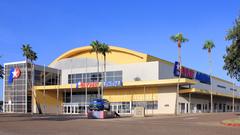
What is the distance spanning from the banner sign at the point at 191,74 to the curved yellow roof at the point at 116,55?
8.16m

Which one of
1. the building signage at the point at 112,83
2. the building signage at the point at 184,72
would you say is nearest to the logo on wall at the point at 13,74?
the building signage at the point at 112,83

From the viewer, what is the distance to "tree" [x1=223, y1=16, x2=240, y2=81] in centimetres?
3697

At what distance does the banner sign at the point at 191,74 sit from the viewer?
221ft

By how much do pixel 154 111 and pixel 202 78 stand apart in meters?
18.8

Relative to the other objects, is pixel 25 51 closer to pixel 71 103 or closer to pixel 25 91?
pixel 25 91

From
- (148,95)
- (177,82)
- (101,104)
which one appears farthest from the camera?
(148,95)

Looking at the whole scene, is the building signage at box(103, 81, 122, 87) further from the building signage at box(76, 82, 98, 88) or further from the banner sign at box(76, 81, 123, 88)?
the building signage at box(76, 82, 98, 88)

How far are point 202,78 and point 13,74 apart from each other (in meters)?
40.5

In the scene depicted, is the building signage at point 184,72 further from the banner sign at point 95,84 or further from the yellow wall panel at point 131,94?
the banner sign at point 95,84

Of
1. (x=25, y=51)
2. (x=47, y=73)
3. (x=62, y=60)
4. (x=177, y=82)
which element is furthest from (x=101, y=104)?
(x=62, y=60)

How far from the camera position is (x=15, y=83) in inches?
3120

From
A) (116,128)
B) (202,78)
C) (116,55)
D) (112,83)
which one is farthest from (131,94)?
(116,128)

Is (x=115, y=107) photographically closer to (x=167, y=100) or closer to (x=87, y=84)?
(x=87, y=84)

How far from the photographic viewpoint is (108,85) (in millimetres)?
72375
